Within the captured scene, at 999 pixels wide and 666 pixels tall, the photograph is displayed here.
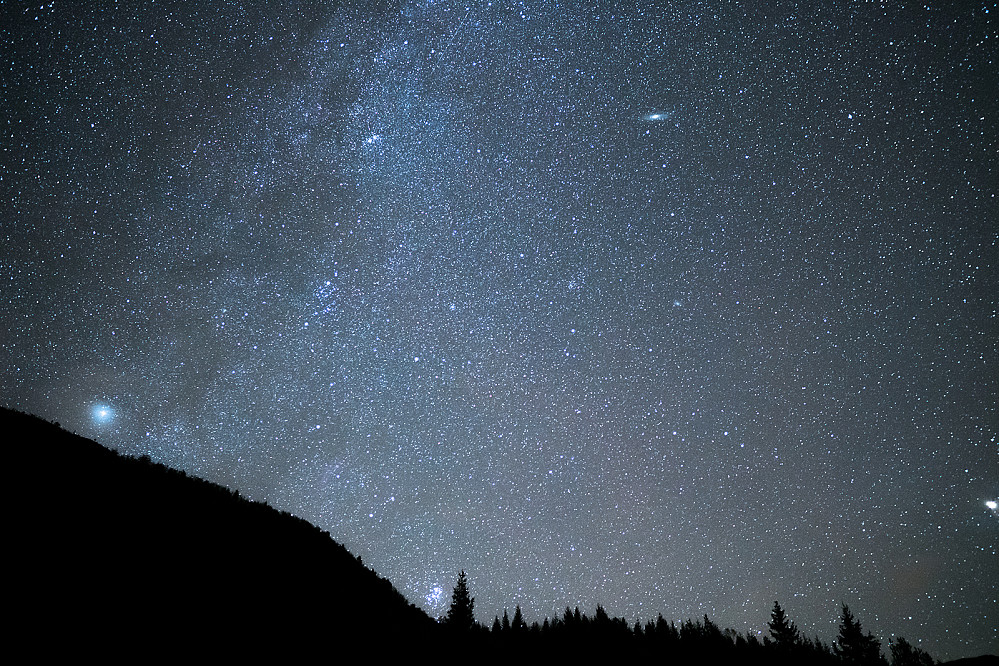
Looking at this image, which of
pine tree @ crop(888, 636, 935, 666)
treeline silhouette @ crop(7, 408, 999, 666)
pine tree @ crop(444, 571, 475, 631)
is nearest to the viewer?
treeline silhouette @ crop(7, 408, 999, 666)

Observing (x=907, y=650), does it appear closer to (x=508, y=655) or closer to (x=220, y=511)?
(x=508, y=655)

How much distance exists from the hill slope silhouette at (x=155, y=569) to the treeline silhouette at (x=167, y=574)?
41 millimetres

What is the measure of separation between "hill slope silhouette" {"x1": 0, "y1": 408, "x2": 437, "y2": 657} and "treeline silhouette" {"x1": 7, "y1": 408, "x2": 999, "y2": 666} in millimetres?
41

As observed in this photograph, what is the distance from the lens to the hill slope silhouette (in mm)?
11203

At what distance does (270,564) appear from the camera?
726 inches

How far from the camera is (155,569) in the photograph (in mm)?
13812

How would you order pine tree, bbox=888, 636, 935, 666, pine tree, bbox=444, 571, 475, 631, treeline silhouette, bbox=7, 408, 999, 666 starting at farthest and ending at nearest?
pine tree, bbox=888, 636, 935, 666 < pine tree, bbox=444, 571, 475, 631 < treeline silhouette, bbox=7, 408, 999, 666

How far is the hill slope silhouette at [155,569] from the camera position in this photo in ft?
36.8

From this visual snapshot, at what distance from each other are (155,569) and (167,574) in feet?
1.21

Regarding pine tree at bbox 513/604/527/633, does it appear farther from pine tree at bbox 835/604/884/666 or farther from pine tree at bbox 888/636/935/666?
pine tree at bbox 888/636/935/666

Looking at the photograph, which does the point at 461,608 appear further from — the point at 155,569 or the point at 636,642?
the point at 155,569

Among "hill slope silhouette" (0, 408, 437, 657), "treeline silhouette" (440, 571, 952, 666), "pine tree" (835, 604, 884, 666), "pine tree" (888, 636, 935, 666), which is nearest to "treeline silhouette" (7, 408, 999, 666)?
"hill slope silhouette" (0, 408, 437, 657)

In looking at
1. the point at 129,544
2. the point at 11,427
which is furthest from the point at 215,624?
the point at 11,427

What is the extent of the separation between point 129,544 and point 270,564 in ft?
18.4
